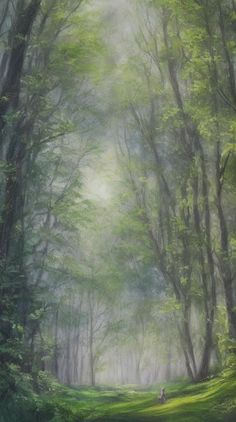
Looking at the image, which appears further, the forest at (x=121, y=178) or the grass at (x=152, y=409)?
the forest at (x=121, y=178)

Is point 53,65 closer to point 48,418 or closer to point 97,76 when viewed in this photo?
point 97,76

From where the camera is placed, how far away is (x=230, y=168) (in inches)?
568

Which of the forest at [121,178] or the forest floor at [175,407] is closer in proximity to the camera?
the forest floor at [175,407]

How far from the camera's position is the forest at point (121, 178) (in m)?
11.0

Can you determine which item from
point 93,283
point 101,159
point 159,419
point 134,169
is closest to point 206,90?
point 134,169

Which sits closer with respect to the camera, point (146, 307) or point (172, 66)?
point (172, 66)

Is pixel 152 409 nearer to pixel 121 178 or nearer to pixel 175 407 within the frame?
pixel 175 407

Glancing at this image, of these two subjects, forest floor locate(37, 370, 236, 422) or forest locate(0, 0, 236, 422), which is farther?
forest locate(0, 0, 236, 422)

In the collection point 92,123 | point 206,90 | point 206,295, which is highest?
point 92,123

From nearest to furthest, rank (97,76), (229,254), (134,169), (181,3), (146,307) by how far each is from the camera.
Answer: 1. (229,254)
2. (181,3)
3. (97,76)
4. (134,169)
5. (146,307)

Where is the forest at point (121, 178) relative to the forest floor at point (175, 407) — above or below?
above

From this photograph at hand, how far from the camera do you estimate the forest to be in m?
11.0

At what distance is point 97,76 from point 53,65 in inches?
108

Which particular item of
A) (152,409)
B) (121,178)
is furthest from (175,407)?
(121,178)
